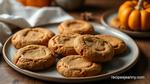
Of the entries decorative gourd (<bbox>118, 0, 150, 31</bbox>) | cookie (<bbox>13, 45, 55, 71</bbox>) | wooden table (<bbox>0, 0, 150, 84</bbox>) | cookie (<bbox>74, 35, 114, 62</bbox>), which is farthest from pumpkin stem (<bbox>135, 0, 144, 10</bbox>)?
cookie (<bbox>13, 45, 55, 71</bbox>)

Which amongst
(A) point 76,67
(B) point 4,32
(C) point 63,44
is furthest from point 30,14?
(A) point 76,67

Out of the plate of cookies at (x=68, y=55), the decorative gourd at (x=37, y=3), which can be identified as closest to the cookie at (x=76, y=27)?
the plate of cookies at (x=68, y=55)

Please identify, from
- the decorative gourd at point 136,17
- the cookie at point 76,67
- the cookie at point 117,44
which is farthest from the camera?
the decorative gourd at point 136,17

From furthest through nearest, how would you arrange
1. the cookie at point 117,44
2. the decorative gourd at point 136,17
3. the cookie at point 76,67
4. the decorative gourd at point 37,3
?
the decorative gourd at point 37,3 → the decorative gourd at point 136,17 → the cookie at point 117,44 → the cookie at point 76,67

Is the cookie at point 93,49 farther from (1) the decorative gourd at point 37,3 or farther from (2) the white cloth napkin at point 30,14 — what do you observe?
(1) the decorative gourd at point 37,3

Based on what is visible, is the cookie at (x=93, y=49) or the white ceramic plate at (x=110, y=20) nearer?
the cookie at (x=93, y=49)

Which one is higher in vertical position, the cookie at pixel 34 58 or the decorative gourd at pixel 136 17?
the decorative gourd at pixel 136 17

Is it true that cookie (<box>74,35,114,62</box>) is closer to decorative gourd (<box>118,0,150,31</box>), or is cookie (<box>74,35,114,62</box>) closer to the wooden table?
the wooden table

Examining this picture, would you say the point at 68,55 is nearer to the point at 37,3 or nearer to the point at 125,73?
the point at 125,73
